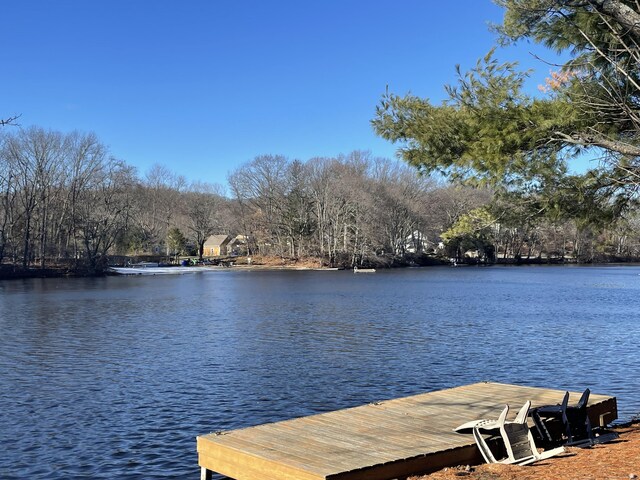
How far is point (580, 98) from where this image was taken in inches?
387

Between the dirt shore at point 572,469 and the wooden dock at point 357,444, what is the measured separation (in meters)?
0.27

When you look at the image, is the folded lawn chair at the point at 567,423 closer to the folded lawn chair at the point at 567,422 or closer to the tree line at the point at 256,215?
the folded lawn chair at the point at 567,422

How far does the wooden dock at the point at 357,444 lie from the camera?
7.57 m

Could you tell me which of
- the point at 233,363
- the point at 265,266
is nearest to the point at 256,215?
the point at 265,266

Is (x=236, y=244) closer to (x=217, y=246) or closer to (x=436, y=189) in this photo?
(x=217, y=246)

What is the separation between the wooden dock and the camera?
7574 mm

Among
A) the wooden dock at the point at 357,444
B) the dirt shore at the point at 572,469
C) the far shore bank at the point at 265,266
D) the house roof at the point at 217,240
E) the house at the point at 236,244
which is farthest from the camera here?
the house roof at the point at 217,240

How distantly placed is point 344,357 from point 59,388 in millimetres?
8353

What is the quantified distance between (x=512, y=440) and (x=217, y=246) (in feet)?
389

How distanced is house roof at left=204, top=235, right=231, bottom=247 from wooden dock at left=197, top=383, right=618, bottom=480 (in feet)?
382

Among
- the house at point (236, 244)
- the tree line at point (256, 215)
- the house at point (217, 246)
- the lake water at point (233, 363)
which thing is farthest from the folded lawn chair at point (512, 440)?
the house at point (217, 246)

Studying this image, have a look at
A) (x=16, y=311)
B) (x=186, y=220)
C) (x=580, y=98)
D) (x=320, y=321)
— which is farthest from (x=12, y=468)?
(x=186, y=220)

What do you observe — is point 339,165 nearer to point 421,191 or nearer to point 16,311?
point 421,191

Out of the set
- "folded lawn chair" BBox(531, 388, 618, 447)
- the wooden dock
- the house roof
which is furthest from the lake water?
the house roof
